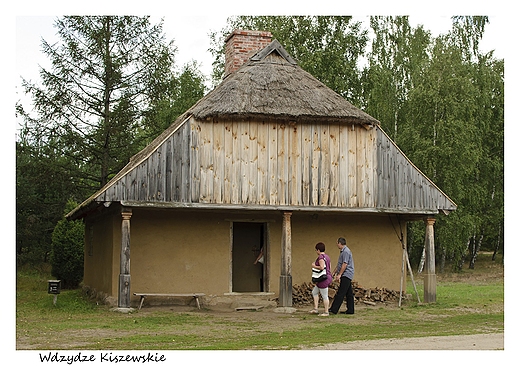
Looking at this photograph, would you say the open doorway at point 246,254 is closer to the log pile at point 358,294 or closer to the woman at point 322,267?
the log pile at point 358,294

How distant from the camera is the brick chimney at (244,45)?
2094 cm

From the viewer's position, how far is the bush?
2523cm

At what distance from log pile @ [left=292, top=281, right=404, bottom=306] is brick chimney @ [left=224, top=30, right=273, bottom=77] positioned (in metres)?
6.79

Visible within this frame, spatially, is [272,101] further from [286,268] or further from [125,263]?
[125,263]

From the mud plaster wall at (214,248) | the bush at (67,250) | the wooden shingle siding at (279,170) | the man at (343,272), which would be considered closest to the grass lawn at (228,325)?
the man at (343,272)

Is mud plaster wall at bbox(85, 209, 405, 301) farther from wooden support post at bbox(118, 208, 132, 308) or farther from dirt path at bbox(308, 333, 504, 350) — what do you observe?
dirt path at bbox(308, 333, 504, 350)

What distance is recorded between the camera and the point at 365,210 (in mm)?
17719

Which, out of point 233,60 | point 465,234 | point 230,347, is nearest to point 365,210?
point 233,60

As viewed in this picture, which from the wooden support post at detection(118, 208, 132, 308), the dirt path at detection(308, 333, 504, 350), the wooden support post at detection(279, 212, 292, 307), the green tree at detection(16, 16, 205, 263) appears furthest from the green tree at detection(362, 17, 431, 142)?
Answer: the dirt path at detection(308, 333, 504, 350)

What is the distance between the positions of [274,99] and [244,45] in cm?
403

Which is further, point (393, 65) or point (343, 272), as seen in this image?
point (393, 65)

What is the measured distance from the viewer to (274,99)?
17.6 metres

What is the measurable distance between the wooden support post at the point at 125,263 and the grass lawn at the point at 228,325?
0.36 m

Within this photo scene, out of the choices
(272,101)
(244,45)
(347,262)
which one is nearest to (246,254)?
(347,262)
